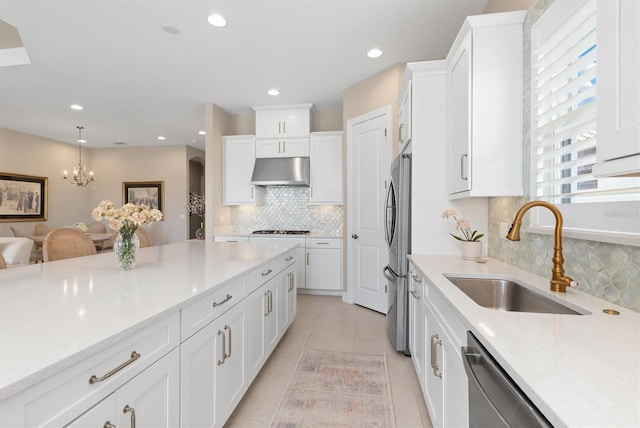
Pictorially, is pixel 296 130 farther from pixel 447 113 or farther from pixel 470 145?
pixel 470 145

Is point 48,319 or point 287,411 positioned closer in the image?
point 48,319

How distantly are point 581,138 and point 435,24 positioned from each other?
1918 millimetres

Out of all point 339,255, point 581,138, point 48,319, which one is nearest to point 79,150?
point 339,255

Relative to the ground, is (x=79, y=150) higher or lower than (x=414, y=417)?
higher

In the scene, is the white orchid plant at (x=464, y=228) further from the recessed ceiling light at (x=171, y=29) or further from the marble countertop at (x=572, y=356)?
the recessed ceiling light at (x=171, y=29)

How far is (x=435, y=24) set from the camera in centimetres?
258

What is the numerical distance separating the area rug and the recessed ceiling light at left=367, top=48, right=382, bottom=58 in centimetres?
296

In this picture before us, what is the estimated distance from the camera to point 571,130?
1.24 meters

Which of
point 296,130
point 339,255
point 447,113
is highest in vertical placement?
point 296,130

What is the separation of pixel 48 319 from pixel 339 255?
3.45 m

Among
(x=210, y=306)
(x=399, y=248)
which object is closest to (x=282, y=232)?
(x=399, y=248)

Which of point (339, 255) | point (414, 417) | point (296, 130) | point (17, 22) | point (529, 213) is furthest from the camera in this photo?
point (296, 130)

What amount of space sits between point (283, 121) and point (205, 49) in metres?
1.66

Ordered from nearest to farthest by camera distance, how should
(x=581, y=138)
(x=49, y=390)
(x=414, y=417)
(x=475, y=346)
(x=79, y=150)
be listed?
(x=49, y=390) < (x=475, y=346) < (x=581, y=138) < (x=414, y=417) < (x=79, y=150)
